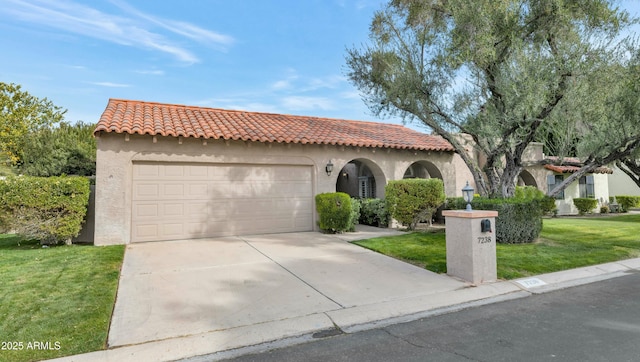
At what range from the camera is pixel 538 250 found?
8.41 metres

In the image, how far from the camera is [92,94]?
17703 millimetres

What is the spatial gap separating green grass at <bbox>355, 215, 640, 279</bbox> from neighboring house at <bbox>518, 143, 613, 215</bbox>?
9184mm

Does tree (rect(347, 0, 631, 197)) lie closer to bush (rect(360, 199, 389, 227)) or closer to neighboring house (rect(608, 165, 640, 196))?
bush (rect(360, 199, 389, 227))

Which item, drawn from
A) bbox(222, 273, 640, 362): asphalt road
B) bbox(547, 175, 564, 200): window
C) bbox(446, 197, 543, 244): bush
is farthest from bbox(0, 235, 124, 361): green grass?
bbox(547, 175, 564, 200): window

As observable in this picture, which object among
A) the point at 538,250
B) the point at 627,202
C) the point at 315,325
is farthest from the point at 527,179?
the point at 315,325

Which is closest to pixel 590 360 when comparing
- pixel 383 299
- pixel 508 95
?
pixel 383 299

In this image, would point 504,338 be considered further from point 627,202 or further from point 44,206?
point 627,202

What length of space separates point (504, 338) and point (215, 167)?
368 inches

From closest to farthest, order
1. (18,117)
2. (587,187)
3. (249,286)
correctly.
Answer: (249,286)
(587,187)
(18,117)

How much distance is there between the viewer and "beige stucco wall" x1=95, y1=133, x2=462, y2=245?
9445 millimetres

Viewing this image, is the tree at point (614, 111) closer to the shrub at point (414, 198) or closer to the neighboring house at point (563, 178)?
the shrub at point (414, 198)

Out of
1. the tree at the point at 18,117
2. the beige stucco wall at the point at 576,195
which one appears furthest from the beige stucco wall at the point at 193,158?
the tree at the point at 18,117

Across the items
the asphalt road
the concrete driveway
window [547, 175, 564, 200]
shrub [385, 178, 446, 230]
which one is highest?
window [547, 175, 564, 200]

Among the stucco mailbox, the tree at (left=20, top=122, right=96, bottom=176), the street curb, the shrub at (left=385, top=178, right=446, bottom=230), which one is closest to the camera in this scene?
the street curb
